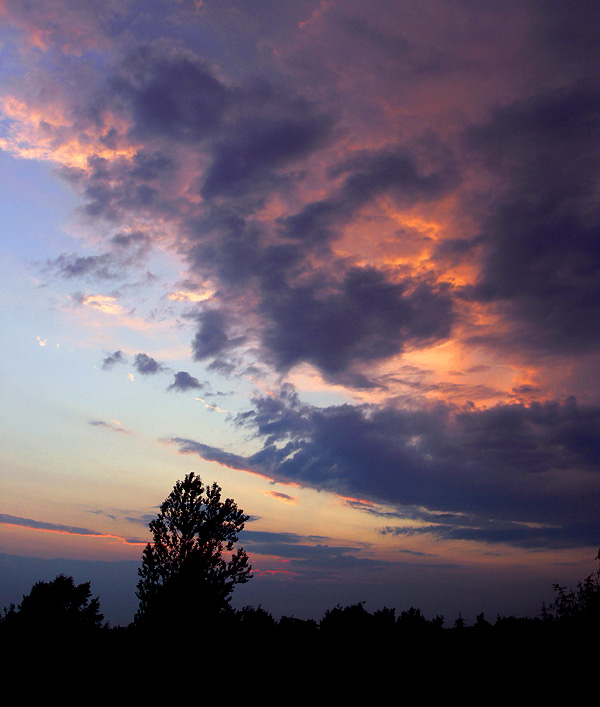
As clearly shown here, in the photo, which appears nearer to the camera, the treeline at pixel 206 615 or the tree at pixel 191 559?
the treeline at pixel 206 615

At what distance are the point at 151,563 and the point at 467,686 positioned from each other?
28.9 metres

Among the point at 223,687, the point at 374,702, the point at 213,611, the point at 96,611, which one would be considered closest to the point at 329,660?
the point at 374,702

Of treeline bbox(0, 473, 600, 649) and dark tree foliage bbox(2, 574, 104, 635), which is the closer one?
treeline bbox(0, 473, 600, 649)

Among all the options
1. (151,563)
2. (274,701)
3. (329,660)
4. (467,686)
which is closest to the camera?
(467,686)

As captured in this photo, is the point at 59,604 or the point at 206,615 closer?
the point at 206,615

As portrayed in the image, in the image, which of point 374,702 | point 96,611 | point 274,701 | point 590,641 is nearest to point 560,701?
point 590,641

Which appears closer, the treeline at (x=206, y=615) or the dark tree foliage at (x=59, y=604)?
the treeline at (x=206, y=615)

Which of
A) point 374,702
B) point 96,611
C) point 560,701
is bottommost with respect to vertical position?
point 96,611

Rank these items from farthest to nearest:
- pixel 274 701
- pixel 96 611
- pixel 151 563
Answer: pixel 96 611 → pixel 151 563 → pixel 274 701

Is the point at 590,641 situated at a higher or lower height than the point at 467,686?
higher

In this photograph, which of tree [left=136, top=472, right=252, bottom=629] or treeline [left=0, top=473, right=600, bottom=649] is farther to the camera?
tree [left=136, top=472, right=252, bottom=629]

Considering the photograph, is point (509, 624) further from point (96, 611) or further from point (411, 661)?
point (96, 611)

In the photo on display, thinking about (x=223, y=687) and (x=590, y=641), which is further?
(x=223, y=687)

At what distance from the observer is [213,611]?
3228 centimetres
